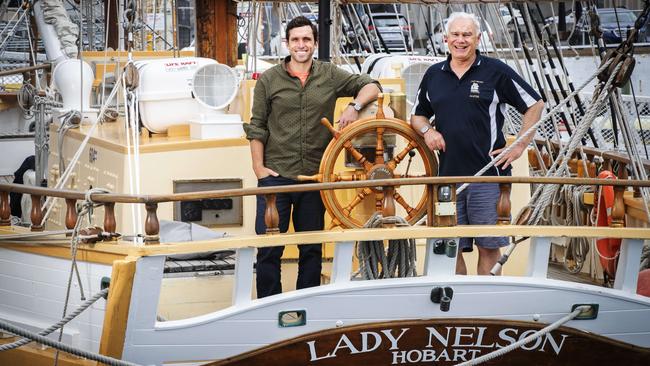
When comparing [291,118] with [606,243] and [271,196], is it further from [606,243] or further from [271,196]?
[606,243]

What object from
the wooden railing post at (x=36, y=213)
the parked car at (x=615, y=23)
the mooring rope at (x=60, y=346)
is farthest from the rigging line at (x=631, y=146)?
the parked car at (x=615, y=23)

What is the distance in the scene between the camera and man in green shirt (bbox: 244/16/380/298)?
639 cm

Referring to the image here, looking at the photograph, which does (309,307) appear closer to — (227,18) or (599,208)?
(599,208)

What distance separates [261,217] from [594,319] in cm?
192

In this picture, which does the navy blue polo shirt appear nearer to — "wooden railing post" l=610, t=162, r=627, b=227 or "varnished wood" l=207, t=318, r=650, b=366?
"wooden railing post" l=610, t=162, r=627, b=227

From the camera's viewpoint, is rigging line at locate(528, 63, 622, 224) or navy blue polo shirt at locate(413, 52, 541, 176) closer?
navy blue polo shirt at locate(413, 52, 541, 176)

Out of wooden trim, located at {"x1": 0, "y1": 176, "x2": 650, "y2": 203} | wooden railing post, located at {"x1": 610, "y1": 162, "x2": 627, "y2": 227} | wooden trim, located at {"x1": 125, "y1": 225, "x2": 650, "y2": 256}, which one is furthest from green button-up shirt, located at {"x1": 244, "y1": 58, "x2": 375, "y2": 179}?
wooden railing post, located at {"x1": 610, "y1": 162, "x2": 627, "y2": 227}

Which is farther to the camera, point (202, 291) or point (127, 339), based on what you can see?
point (202, 291)

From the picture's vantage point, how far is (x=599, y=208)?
282 inches

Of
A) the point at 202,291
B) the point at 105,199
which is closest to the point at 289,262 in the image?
the point at 202,291

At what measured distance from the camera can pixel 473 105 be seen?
6184 millimetres

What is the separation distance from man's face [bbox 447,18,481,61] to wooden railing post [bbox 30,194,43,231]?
2356 mm

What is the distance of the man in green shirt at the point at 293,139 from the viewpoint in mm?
6391

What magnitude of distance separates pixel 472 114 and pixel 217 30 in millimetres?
3240
